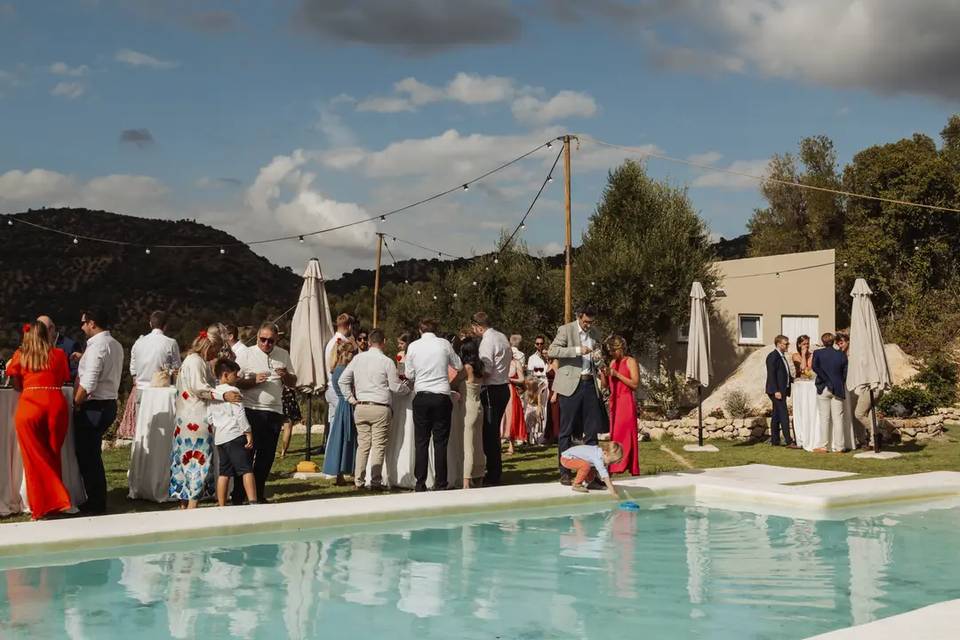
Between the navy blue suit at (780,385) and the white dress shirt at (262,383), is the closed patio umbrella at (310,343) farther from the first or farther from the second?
the navy blue suit at (780,385)

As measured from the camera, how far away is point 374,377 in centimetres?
955

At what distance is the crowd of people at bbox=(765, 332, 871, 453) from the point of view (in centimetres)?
1371

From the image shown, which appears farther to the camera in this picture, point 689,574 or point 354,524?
point 354,524

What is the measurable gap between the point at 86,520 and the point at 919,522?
23.2ft

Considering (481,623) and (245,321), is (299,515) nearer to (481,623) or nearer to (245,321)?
(481,623)

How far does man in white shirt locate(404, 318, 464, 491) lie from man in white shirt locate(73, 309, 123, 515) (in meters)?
2.77

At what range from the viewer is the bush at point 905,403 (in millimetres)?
16172

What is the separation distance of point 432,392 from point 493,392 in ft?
3.02

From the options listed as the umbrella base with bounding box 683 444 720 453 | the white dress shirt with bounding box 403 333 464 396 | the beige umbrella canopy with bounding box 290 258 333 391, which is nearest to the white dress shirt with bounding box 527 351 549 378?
the umbrella base with bounding box 683 444 720 453

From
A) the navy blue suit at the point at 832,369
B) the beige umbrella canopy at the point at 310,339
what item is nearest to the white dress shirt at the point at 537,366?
the navy blue suit at the point at 832,369

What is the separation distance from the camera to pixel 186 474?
844 cm

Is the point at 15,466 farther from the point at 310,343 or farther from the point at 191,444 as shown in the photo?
the point at 310,343

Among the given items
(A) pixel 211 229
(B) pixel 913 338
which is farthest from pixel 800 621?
(A) pixel 211 229

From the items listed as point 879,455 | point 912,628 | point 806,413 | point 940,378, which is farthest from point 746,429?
point 912,628
